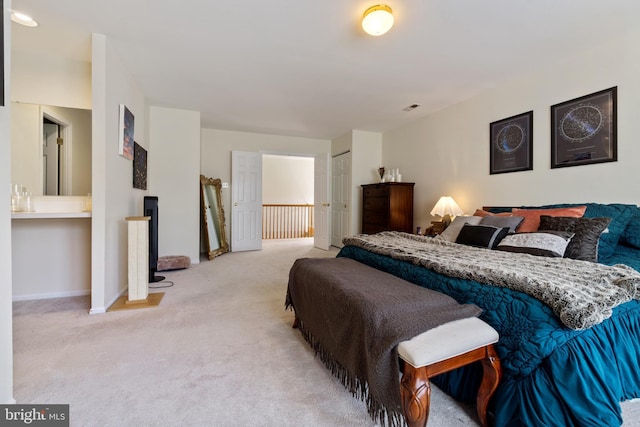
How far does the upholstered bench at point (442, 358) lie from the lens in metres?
1.02

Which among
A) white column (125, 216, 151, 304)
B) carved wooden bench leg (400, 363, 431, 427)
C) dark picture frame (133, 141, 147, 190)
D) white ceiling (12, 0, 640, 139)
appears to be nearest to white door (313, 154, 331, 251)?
white ceiling (12, 0, 640, 139)

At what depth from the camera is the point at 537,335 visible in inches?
41.8

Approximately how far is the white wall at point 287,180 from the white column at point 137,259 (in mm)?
5309

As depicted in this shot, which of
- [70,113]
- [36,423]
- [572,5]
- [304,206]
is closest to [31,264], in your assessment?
[70,113]

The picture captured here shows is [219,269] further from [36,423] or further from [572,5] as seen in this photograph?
[572,5]

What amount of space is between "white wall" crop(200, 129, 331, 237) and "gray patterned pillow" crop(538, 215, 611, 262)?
484cm

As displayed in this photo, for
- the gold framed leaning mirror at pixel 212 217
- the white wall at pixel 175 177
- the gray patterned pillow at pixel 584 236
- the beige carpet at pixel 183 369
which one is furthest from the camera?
the gold framed leaning mirror at pixel 212 217

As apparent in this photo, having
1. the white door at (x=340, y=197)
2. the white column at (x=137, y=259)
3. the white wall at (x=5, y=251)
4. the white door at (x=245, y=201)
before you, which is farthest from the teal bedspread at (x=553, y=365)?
the white door at (x=245, y=201)

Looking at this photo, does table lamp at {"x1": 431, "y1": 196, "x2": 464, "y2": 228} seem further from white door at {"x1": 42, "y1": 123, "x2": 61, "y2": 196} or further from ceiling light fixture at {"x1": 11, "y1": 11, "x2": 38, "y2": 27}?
ceiling light fixture at {"x1": 11, "y1": 11, "x2": 38, "y2": 27}

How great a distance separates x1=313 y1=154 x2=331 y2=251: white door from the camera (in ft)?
A: 19.2

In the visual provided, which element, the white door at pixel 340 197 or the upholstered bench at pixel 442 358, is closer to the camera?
the upholstered bench at pixel 442 358

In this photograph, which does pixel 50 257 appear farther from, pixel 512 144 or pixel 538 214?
pixel 512 144

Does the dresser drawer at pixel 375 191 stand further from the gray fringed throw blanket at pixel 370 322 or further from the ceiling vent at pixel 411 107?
the gray fringed throw blanket at pixel 370 322

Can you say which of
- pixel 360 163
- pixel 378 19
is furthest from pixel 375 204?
pixel 378 19
